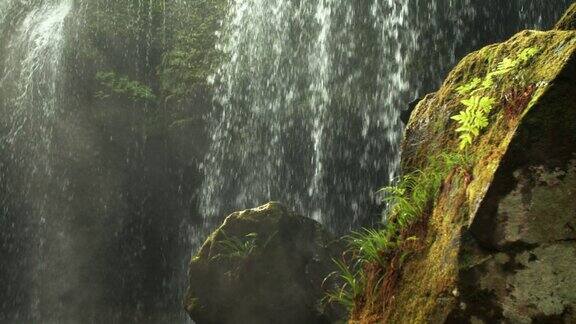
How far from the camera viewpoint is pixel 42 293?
1279 cm

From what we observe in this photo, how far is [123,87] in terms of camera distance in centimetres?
1357

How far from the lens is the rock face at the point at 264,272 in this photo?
6812 millimetres

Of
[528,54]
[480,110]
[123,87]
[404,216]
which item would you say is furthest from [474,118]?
[123,87]

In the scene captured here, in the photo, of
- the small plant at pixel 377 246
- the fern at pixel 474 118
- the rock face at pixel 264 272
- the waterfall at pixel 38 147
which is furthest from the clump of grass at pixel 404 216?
the waterfall at pixel 38 147

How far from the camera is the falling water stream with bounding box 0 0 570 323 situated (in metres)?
11.5

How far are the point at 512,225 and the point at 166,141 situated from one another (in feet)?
39.3

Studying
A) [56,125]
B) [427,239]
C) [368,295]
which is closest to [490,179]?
[427,239]

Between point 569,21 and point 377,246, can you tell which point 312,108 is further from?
point 377,246

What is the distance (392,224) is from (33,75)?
43.8ft

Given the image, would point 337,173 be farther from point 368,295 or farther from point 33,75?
point 33,75

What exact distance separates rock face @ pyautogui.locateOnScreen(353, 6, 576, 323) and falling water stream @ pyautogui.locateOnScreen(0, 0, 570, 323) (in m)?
7.83

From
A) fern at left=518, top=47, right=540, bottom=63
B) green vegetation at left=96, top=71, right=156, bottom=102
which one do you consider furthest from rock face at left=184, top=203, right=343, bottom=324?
green vegetation at left=96, top=71, right=156, bottom=102

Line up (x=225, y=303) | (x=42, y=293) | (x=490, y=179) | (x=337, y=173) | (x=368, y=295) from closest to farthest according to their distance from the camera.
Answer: (x=490, y=179) < (x=368, y=295) < (x=225, y=303) < (x=337, y=173) < (x=42, y=293)

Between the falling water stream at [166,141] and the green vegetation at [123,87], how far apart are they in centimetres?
27
